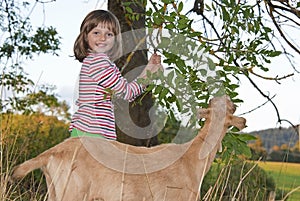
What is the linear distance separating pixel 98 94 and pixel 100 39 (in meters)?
0.44

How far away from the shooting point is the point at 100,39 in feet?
12.1

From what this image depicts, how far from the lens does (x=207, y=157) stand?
326cm

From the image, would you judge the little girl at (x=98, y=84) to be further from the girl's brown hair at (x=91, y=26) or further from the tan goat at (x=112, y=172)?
the tan goat at (x=112, y=172)

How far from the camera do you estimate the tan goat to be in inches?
119

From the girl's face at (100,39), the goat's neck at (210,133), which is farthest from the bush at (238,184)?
the girl's face at (100,39)

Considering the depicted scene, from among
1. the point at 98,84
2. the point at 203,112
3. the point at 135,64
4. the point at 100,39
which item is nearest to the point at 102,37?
the point at 100,39

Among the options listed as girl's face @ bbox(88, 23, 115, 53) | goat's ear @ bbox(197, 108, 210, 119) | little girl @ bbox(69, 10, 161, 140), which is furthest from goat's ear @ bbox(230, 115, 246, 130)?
girl's face @ bbox(88, 23, 115, 53)

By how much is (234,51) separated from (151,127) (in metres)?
1.52

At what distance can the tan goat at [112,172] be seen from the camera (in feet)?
9.93

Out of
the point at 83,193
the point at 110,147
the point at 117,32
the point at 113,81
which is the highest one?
the point at 117,32

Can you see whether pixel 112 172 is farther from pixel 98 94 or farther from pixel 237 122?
pixel 237 122

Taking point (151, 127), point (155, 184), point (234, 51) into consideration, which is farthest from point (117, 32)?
point (151, 127)

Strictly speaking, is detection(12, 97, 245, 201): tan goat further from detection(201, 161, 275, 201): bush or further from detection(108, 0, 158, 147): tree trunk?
detection(108, 0, 158, 147): tree trunk

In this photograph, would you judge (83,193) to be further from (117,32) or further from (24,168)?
(117,32)
